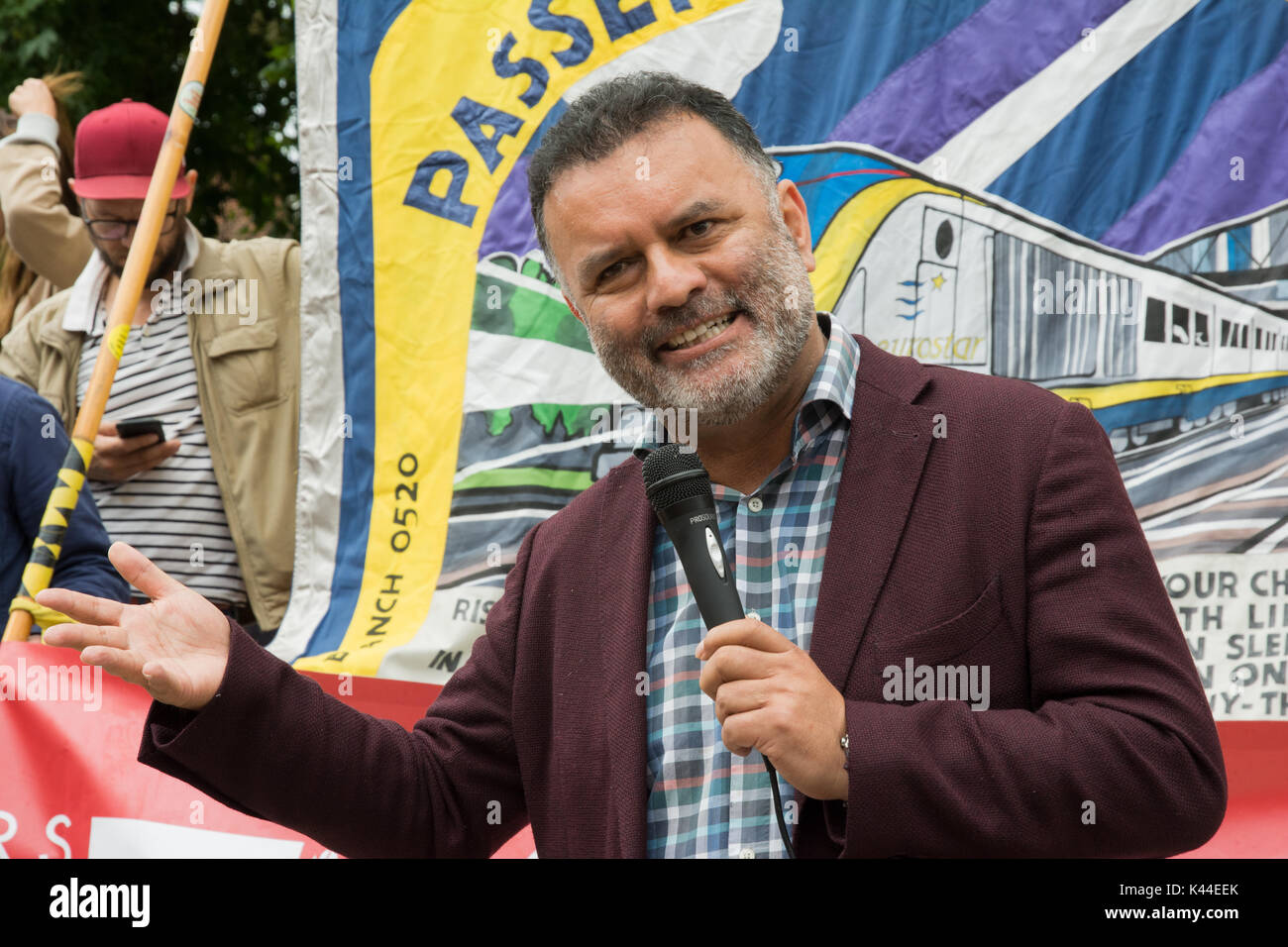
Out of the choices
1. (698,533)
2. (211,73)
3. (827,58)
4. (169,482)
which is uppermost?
(211,73)

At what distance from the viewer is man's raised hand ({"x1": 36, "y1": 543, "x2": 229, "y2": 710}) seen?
5.56 ft

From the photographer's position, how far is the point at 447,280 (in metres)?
3.90

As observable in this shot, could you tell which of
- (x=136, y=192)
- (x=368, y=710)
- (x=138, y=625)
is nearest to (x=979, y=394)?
(x=138, y=625)

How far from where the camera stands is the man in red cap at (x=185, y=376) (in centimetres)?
417

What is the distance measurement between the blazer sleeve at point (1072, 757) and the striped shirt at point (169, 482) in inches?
124

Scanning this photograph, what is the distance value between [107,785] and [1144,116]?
123 inches

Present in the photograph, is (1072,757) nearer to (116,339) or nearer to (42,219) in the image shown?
(116,339)

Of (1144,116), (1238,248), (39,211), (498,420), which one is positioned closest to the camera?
(1238,248)

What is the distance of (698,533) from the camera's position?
1.57m

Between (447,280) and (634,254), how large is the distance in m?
2.11

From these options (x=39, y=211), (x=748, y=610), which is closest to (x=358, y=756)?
(x=748, y=610)

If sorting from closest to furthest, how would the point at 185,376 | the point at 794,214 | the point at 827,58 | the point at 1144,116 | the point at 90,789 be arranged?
1. the point at 794,214
2. the point at 90,789
3. the point at 1144,116
4. the point at 827,58
5. the point at 185,376

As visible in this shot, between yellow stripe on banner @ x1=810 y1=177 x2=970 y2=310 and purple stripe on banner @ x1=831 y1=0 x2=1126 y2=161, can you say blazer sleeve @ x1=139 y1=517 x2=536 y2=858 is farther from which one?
purple stripe on banner @ x1=831 y1=0 x2=1126 y2=161

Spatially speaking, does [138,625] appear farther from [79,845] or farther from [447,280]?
[447,280]
